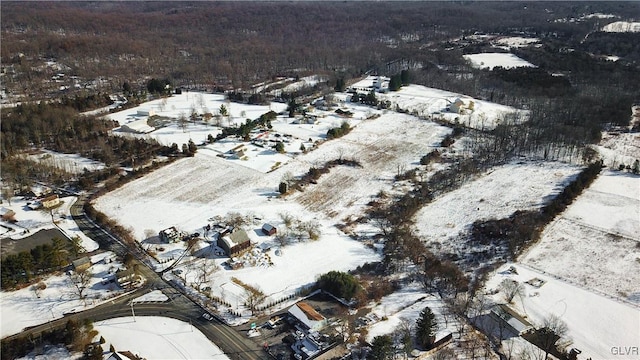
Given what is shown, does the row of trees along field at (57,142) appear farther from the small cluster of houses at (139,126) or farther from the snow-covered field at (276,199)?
the snow-covered field at (276,199)

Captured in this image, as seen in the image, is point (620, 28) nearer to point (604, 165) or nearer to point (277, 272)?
point (604, 165)

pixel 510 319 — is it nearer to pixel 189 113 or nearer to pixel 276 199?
pixel 276 199

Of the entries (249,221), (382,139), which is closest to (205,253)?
(249,221)

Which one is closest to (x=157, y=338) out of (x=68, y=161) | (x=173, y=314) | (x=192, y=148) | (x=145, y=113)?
(x=173, y=314)

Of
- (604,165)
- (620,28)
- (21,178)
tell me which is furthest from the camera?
(620,28)

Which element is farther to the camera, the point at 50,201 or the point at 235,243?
the point at 50,201

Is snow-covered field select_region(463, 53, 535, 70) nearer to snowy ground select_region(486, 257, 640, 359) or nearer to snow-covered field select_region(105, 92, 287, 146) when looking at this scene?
snow-covered field select_region(105, 92, 287, 146)
